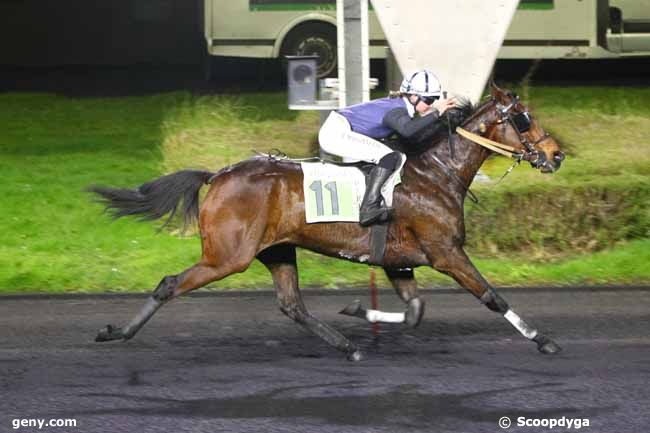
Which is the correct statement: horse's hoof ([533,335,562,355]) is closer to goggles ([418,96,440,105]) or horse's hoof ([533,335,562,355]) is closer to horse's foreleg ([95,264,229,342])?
goggles ([418,96,440,105])

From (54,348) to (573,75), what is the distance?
46.2 feet

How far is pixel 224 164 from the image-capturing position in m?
13.8

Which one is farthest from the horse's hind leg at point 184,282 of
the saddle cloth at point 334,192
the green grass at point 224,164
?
the green grass at point 224,164

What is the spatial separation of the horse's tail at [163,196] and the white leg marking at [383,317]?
4.83 ft

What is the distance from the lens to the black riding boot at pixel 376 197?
30.9ft

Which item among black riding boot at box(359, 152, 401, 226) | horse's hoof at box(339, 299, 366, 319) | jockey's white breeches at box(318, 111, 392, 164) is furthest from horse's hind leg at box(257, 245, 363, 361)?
jockey's white breeches at box(318, 111, 392, 164)

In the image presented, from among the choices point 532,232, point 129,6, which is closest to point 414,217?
point 532,232

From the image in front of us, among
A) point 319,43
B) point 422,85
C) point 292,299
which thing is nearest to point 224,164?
point 292,299

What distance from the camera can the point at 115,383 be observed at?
341 inches

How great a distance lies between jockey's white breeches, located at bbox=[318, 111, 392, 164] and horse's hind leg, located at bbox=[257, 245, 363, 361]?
2.59 feet

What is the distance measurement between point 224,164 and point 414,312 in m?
4.53

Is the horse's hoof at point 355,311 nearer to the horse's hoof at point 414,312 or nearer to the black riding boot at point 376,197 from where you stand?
the horse's hoof at point 414,312

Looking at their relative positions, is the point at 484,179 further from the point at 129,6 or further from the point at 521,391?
the point at 129,6

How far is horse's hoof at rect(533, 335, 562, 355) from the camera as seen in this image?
939cm
